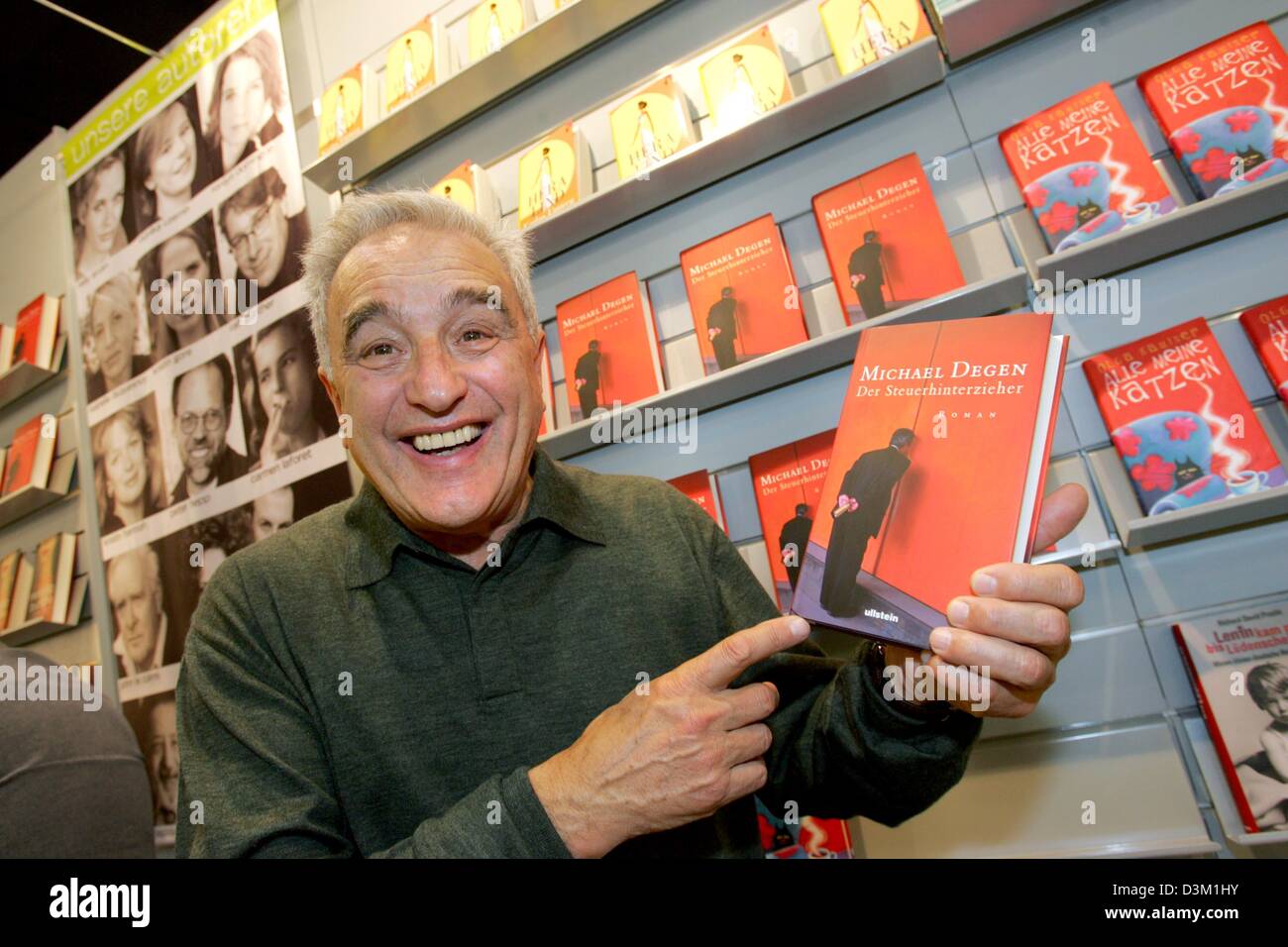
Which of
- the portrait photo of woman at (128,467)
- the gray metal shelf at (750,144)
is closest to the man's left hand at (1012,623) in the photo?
the gray metal shelf at (750,144)

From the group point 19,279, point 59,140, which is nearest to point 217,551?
point 19,279

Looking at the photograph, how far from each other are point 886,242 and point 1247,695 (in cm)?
133

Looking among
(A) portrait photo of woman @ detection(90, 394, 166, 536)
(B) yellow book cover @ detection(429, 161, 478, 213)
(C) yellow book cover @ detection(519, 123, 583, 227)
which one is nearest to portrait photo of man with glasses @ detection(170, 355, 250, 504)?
(A) portrait photo of woman @ detection(90, 394, 166, 536)

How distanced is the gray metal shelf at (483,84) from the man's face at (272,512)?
4.06ft

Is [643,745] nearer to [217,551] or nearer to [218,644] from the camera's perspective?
[218,644]

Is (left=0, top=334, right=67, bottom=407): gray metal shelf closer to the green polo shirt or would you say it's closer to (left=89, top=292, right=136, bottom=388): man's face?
(left=89, top=292, right=136, bottom=388): man's face

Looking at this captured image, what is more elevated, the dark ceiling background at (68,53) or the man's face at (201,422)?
the dark ceiling background at (68,53)

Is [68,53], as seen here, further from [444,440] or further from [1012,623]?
[1012,623]

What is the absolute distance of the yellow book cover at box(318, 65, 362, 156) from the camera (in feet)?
8.59

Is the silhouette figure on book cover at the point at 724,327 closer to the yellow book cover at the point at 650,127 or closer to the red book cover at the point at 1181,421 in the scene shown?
the yellow book cover at the point at 650,127

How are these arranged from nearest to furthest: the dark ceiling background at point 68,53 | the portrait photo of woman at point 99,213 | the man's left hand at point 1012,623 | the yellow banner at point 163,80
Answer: the man's left hand at point 1012,623 → the yellow banner at point 163,80 → the dark ceiling background at point 68,53 → the portrait photo of woman at point 99,213

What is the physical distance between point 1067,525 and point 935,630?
27cm

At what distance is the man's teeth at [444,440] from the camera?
1335 mm

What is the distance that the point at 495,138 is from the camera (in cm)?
268
